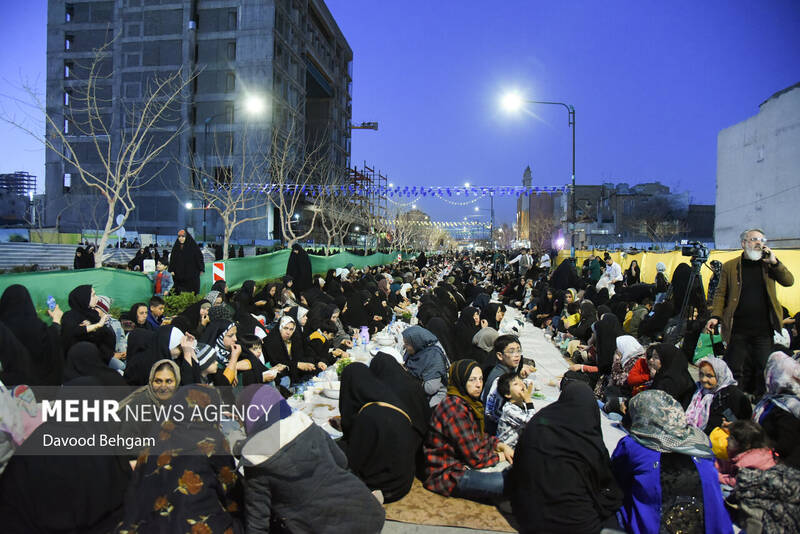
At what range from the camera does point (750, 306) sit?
5.01 meters

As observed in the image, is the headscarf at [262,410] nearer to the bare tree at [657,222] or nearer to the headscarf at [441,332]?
the headscarf at [441,332]

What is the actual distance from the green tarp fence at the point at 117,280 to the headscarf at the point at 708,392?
6.79m

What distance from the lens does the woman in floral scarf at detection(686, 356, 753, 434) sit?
171 inches

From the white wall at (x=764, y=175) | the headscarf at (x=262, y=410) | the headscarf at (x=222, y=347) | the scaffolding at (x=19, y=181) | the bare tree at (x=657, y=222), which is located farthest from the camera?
the scaffolding at (x=19, y=181)

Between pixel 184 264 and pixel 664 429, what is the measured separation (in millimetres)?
8830

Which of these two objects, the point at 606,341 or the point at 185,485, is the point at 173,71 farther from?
the point at 185,485

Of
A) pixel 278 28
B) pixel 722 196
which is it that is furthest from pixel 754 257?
pixel 278 28

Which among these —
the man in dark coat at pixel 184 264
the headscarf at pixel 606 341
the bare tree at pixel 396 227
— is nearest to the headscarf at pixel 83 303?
the man in dark coat at pixel 184 264

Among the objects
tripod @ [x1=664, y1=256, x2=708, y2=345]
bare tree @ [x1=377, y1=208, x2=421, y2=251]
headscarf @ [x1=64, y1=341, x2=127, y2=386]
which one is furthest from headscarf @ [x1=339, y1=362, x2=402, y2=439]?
bare tree @ [x1=377, y1=208, x2=421, y2=251]

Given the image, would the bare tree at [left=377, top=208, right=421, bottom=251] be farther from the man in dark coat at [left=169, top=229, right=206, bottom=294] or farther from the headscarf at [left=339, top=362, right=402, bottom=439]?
the headscarf at [left=339, top=362, right=402, bottom=439]

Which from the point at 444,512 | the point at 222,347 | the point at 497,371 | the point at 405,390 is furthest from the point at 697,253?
the point at 222,347

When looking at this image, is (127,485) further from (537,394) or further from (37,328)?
(537,394)

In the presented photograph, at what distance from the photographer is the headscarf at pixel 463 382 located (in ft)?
14.1

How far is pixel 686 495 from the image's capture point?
3.04m
